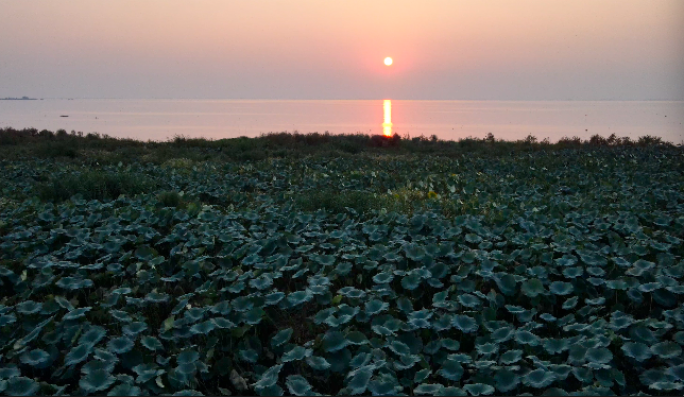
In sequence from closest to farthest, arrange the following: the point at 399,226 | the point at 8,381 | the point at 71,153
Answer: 1. the point at 8,381
2. the point at 399,226
3. the point at 71,153

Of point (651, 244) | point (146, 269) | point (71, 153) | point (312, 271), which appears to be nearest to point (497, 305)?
point (312, 271)

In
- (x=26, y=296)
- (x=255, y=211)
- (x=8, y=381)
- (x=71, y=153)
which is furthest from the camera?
(x=71, y=153)

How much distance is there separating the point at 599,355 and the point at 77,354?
9.36 ft

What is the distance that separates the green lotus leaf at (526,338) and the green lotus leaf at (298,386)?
4.14 feet

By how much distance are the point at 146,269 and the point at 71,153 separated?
38.8ft

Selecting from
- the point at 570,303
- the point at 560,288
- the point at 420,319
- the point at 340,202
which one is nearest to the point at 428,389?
the point at 420,319

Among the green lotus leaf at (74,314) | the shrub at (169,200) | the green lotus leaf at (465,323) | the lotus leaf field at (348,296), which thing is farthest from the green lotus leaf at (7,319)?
the shrub at (169,200)

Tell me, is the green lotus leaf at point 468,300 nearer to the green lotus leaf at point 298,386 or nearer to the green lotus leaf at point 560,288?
the green lotus leaf at point 560,288

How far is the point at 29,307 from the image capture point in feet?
12.0

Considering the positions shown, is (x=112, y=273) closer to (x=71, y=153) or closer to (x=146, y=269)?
(x=146, y=269)

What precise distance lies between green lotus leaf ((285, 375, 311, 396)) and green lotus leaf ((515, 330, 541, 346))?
1262 millimetres

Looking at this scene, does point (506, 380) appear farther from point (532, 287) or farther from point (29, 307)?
point (29, 307)

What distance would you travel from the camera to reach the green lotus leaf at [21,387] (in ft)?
8.79

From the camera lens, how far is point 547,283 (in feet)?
13.6
